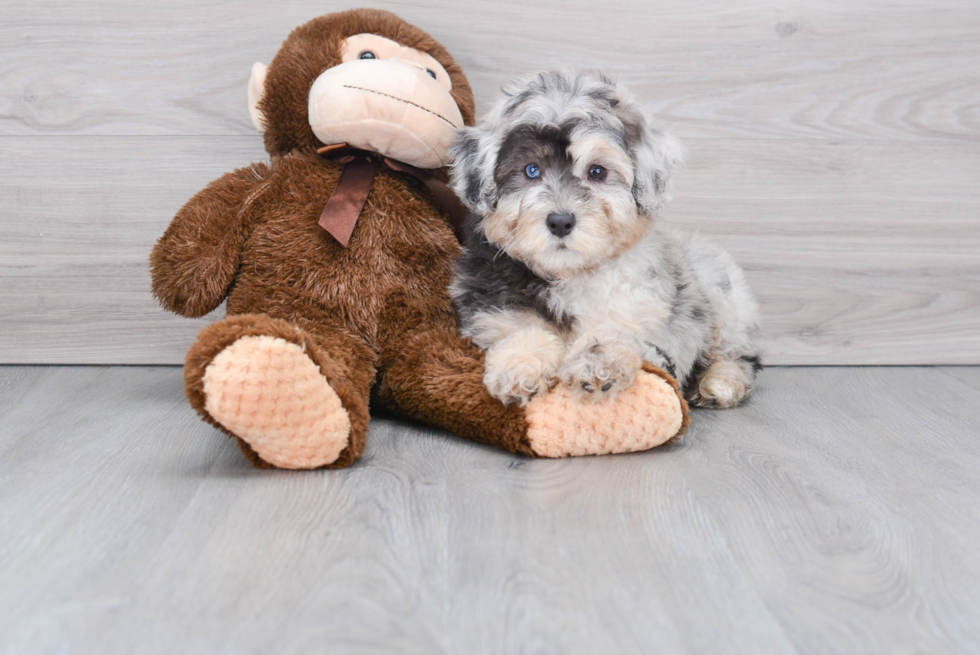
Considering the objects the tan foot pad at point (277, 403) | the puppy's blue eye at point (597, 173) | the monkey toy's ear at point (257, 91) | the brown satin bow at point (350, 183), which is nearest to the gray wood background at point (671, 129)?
the monkey toy's ear at point (257, 91)

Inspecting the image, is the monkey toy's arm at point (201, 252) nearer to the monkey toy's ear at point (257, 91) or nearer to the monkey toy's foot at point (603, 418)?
the monkey toy's ear at point (257, 91)

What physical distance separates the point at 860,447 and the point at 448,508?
1.12 meters

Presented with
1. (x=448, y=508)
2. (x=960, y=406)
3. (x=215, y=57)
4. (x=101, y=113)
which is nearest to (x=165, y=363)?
(x=101, y=113)

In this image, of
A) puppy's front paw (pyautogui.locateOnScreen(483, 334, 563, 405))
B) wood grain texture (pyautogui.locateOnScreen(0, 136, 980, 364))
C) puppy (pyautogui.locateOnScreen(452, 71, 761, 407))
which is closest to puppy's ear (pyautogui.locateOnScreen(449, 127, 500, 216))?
puppy (pyautogui.locateOnScreen(452, 71, 761, 407))

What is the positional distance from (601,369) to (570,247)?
293mm

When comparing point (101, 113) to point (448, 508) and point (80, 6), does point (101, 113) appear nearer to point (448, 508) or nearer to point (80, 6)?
point (80, 6)

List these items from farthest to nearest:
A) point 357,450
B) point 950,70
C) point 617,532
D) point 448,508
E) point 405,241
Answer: point 950,70
point 405,241
point 357,450
point 448,508
point 617,532

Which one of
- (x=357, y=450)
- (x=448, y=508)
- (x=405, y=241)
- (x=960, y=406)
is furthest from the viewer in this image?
(x=960, y=406)

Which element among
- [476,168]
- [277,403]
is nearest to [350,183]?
[476,168]

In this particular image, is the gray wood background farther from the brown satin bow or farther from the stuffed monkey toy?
the brown satin bow

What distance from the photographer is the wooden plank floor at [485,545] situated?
117 centimetres

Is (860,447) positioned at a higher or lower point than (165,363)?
higher

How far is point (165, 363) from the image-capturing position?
2.80 metres

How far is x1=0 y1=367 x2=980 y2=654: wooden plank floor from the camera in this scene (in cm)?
117
